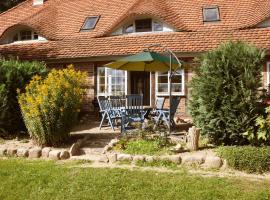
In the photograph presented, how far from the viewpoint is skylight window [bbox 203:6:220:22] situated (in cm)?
1766

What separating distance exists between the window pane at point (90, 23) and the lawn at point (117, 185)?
12451 mm

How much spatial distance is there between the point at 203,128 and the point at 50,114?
3819mm

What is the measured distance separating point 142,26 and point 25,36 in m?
6.33

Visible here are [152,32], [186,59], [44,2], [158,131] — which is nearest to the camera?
[158,131]

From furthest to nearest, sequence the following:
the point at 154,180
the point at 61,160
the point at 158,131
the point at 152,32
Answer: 1. the point at 152,32
2. the point at 158,131
3. the point at 61,160
4. the point at 154,180

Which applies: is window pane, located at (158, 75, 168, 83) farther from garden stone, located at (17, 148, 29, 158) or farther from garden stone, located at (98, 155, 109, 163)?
garden stone, located at (98, 155, 109, 163)

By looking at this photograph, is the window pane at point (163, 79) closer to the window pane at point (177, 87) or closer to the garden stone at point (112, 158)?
the window pane at point (177, 87)

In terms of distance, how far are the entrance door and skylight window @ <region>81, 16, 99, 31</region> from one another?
3295mm

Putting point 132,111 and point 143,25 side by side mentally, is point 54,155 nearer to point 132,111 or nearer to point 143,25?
point 132,111

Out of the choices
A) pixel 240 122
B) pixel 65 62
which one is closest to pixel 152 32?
pixel 65 62

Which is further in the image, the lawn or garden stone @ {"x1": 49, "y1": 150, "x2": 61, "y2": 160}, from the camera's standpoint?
garden stone @ {"x1": 49, "y1": 150, "x2": 61, "y2": 160}

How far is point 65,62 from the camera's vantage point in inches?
709

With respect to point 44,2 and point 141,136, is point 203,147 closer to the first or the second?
point 141,136

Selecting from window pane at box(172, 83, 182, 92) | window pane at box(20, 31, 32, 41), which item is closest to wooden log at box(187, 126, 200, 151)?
window pane at box(172, 83, 182, 92)
